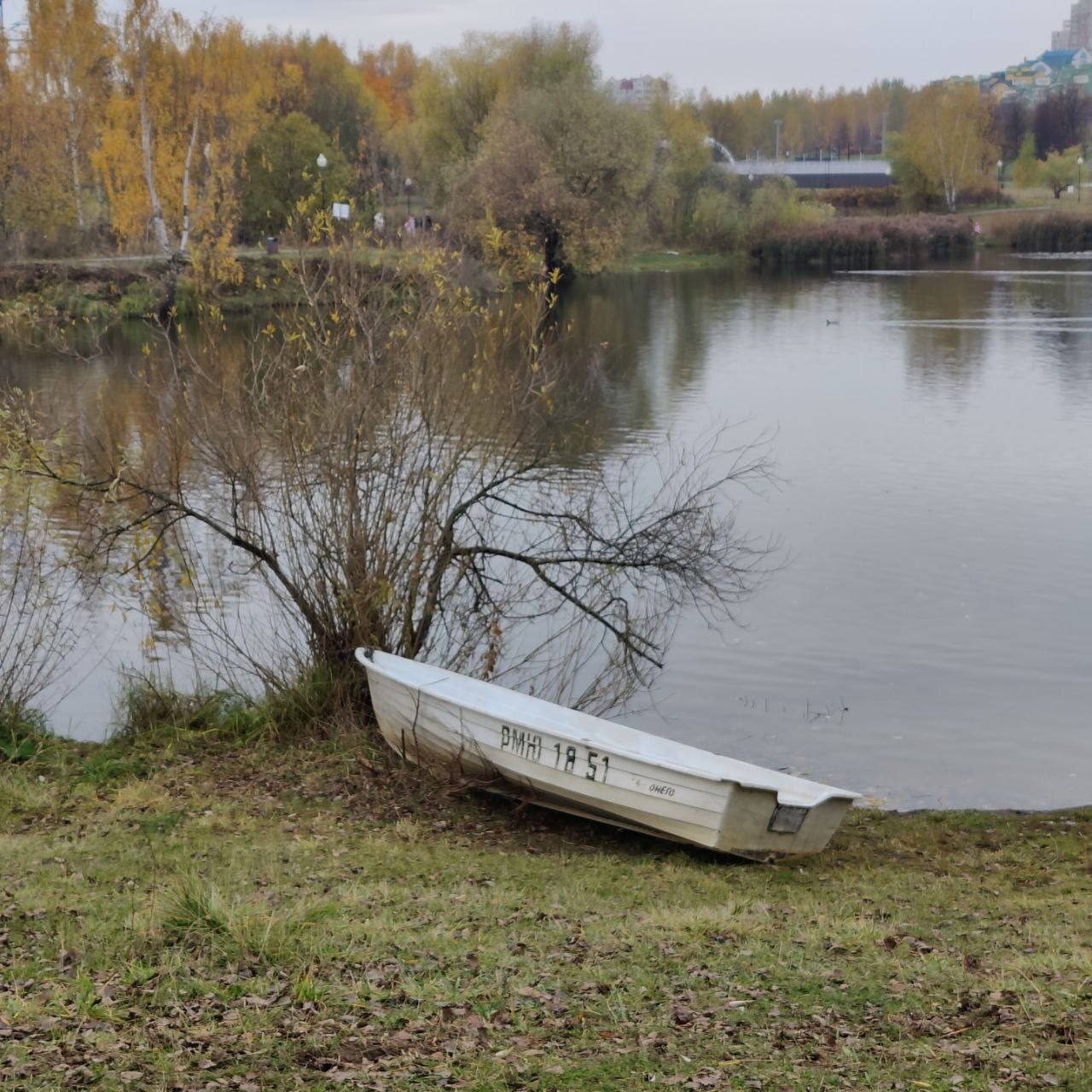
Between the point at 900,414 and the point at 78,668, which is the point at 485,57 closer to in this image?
the point at 900,414

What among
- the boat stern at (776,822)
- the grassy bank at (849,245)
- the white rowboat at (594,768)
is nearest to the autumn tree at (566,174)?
the grassy bank at (849,245)

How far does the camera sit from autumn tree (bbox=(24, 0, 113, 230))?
4606 cm

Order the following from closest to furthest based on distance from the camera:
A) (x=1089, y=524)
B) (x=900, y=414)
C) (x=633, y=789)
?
(x=633, y=789), (x=1089, y=524), (x=900, y=414)

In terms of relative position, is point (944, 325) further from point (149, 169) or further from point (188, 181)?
point (149, 169)

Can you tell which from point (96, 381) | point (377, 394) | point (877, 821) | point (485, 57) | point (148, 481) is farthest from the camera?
point (485, 57)

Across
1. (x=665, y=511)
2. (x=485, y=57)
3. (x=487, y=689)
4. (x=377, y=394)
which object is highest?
(x=485, y=57)

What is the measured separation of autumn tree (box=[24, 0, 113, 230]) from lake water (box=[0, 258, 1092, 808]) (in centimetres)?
1266

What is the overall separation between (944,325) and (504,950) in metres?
39.6

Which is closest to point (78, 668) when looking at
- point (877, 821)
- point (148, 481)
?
point (148, 481)

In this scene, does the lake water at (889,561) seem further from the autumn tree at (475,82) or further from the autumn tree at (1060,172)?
the autumn tree at (1060,172)

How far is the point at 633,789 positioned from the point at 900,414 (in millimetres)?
21038

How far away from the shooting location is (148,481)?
44.5 feet

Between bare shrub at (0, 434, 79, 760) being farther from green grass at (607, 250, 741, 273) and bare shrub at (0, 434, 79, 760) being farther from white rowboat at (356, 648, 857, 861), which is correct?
green grass at (607, 250, 741, 273)

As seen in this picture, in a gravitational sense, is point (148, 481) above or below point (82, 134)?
below
